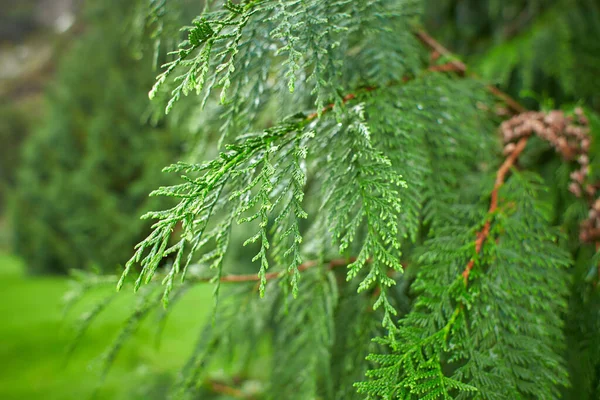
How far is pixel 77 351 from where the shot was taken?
5.82 metres

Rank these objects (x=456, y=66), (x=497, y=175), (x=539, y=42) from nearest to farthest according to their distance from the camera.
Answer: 1. (x=497, y=175)
2. (x=456, y=66)
3. (x=539, y=42)

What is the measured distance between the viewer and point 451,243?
0.94 m

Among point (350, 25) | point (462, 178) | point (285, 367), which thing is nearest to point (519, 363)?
point (462, 178)

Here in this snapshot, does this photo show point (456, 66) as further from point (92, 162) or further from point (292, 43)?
point (92, 162)

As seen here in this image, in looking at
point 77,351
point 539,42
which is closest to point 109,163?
point 77,351

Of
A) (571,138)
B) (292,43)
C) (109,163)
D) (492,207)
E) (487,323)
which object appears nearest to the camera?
(292,43)

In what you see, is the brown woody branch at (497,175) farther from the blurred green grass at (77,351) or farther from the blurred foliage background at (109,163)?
the blurred green grass at (77,351)

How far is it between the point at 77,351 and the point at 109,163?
597cm

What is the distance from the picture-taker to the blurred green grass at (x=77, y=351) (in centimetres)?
233

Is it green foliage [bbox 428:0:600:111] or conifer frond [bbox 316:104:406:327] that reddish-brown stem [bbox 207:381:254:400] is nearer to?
conifer frond [bbox 316:104:406:327]

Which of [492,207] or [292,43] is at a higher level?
[292,43]

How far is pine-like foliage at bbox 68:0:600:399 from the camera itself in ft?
2.34

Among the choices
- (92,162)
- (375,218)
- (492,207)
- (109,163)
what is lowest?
(109,163)

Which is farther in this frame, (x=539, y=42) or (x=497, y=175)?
(x=539, y=42)
